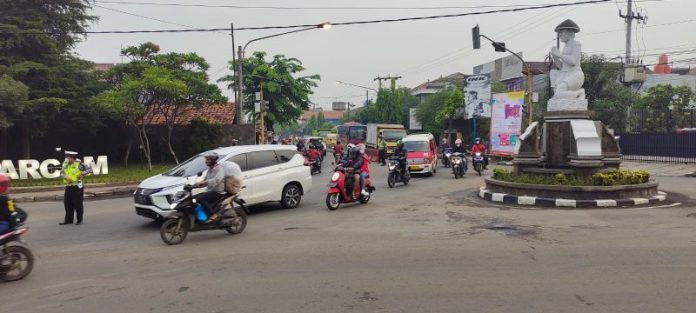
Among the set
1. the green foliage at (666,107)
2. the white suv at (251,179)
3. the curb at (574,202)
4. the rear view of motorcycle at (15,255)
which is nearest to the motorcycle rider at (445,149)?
the curb at (574,202)

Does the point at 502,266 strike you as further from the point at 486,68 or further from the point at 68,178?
the point at 486,68

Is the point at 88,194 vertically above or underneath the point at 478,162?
underneath

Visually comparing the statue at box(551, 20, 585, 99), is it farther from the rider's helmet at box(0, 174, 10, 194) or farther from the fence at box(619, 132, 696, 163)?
the fence at box(619, 132, 696, 163)

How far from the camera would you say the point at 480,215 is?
421 inches

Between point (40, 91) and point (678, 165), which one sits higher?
point (40, 91)

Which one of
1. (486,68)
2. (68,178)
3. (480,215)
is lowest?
(480,215)

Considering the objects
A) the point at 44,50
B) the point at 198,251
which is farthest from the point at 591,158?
the point at 44,50

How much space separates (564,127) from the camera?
14.5 metres

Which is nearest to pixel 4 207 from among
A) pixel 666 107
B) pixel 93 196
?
pixel 93 196

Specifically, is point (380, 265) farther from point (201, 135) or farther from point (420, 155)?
point (201, 135)

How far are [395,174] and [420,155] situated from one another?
3675mm

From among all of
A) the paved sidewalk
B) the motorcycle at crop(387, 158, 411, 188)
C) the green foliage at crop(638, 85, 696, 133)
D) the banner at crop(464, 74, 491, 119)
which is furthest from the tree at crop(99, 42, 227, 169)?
the green foliage at crop(638, 85, 696, 133)

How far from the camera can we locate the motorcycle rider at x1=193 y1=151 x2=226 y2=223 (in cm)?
862

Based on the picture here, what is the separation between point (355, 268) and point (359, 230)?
2718 mm
